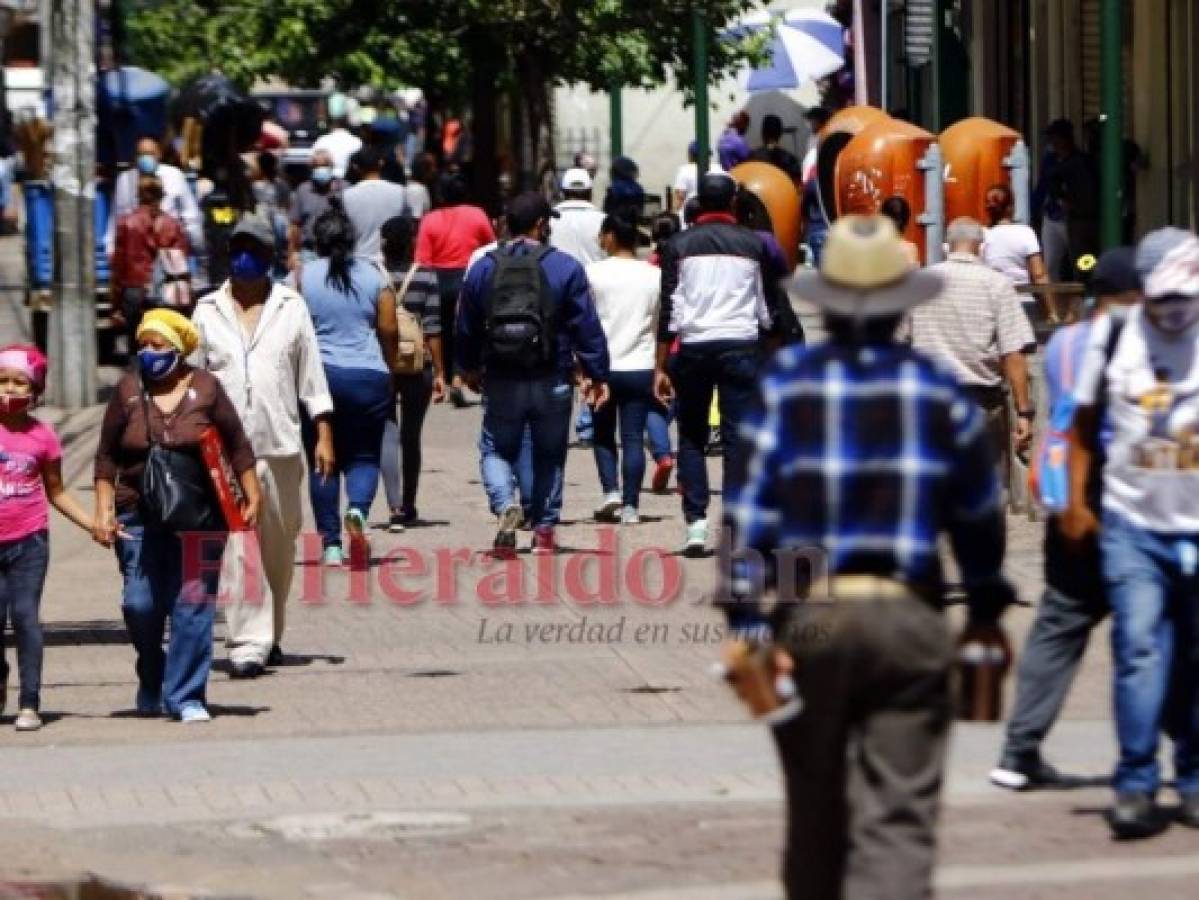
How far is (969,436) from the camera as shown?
6.64m

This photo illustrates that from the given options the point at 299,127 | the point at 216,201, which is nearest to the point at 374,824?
the point at 216,201

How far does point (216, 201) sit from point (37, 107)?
1495cm

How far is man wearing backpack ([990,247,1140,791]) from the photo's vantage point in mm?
9008

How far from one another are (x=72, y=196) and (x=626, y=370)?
693cm

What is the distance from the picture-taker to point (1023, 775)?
932 cm

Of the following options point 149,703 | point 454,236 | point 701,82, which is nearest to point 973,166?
point 454,236

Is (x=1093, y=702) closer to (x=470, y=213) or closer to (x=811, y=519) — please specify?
(x=811, y=519)

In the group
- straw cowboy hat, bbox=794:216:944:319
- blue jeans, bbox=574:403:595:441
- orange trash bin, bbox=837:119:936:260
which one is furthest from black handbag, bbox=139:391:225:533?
orange trash bin, bbox=837:119:936:260

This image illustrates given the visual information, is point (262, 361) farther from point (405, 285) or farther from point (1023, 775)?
point (405, 285)

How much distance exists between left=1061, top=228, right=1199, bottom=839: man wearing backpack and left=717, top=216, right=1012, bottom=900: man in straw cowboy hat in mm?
2038

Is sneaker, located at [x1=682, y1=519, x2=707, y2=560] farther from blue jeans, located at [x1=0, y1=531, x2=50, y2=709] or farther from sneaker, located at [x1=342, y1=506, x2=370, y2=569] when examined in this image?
blue jeans, located at [x1=0, y1=531, x2=50, y2=709]

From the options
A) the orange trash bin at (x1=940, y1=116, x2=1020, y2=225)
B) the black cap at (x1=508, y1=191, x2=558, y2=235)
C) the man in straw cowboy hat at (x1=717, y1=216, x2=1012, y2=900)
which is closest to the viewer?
the man in straw cowboy hat at (x1=717, y1=216, x2=1012, y2=900)

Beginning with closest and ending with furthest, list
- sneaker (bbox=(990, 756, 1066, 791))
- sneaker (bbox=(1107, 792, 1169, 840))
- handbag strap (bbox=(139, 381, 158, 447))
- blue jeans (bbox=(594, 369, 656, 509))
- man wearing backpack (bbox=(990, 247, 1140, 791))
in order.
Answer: sneaker (bbox=(1107, 792, 1169, 840)), man wearing backpack (bbox=(990, 247, 1140, 791)), sneaker (bbox=(990, 756, 1066, 791)), handbag strap (bbox=(139, 381, 158, 447)), blue jeans (bbox=(594, 369, 656, 509))

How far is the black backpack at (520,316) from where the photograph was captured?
1469cm
